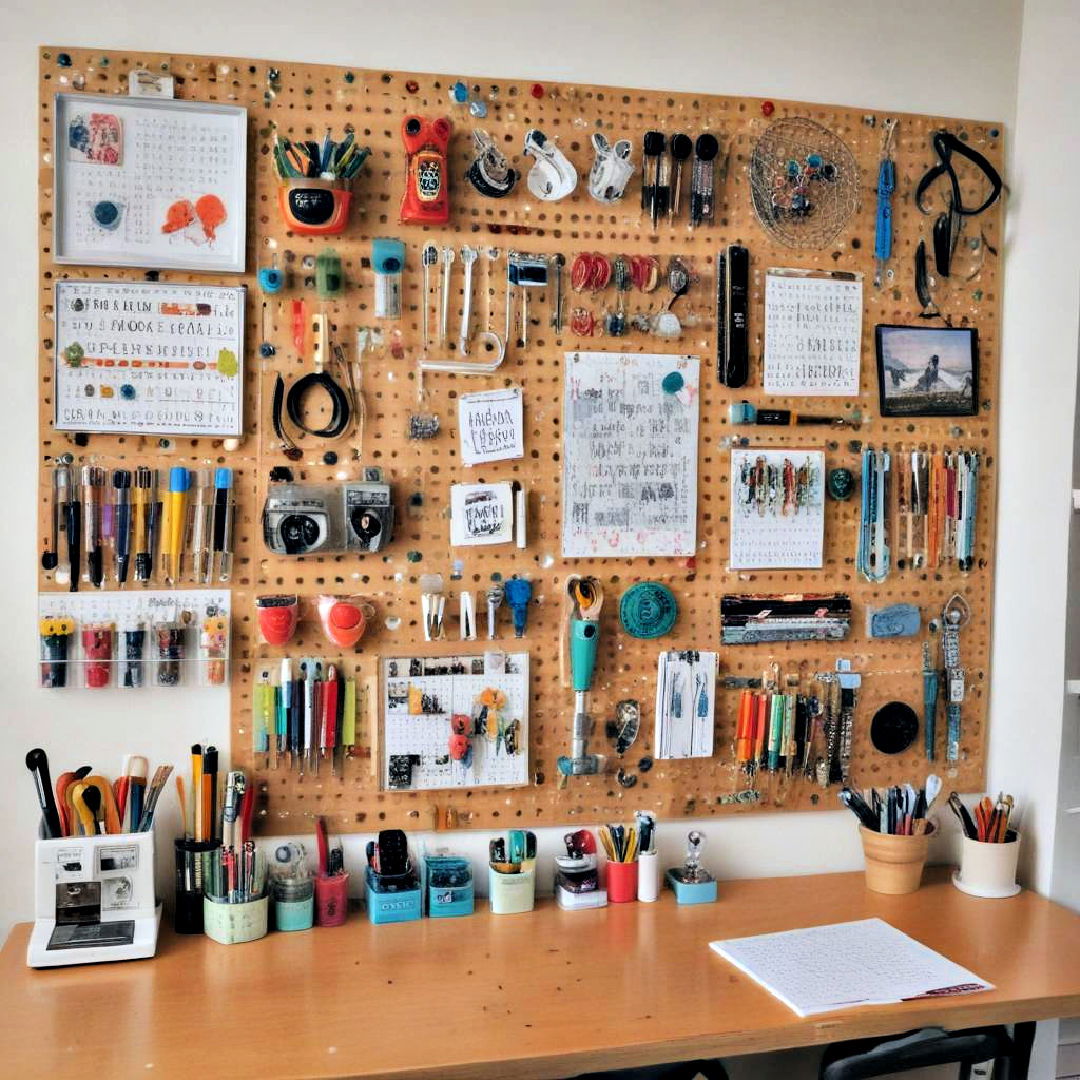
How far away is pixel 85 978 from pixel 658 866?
0.92 meters

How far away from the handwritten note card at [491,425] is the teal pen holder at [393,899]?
2.32ft

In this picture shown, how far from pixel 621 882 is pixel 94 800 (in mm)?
868

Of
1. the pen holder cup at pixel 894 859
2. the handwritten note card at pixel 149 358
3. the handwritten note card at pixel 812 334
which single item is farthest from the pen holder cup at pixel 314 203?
the pen holder cup at pixel 894 859

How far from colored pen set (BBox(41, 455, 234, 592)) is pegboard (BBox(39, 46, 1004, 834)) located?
0.03 m

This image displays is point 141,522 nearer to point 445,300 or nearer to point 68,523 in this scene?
point 68,523

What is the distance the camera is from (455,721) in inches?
74.3

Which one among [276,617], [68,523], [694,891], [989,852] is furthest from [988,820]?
[68,523]

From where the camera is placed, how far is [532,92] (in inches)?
73.8

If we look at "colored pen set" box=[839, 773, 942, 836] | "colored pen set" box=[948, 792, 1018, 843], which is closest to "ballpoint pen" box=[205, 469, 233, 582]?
"colored pen set" box=[839, 773, 942, 836]

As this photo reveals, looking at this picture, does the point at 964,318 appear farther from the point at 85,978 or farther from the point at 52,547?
the point at 85,978

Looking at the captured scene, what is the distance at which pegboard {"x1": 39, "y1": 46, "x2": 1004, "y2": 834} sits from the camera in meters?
1.80

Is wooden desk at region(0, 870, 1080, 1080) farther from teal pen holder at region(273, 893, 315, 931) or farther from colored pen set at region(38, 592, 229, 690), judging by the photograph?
colored pen set at region(38, 592, 229, 690)

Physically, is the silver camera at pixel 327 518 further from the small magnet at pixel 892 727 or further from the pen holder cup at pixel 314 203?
the small magnet at pixel 892 727

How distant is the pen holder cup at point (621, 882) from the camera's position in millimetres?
1885
